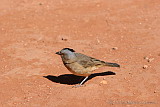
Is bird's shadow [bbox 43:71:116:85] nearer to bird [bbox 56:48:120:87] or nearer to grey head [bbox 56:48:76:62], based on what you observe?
bird [bbox 56:48:120:87]

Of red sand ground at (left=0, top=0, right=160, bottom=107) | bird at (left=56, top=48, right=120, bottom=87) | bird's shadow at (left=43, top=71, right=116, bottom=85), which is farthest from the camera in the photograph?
bird's shadow at (left=43, top=71, right=116, bottom=85)

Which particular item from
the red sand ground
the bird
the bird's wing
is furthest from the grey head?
the red sand ground

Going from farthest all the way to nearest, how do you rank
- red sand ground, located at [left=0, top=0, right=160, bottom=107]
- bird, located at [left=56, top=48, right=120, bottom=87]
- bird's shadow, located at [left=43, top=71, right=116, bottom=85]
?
bird's shadow, located at [left=43, top=71, right=116, bottom=85]
bird, located at [left=56, top=48, right=120, bottom=87]
red sand ground, located at [left=0, top=0, right=160, bottom=107]

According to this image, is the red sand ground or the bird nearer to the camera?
the red sand ground

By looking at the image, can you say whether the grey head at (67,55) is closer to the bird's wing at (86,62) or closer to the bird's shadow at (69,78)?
the bird's wing at (86,62)

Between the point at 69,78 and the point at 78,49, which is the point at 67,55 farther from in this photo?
the point at 78,49

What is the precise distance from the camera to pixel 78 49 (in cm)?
954

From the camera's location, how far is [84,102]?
21.6 ft

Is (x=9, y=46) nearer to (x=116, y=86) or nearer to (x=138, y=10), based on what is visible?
(x=116, y=86)

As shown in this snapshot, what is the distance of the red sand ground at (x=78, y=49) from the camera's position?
6.86 m

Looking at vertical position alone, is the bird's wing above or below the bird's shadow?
above

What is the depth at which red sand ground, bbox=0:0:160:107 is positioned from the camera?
686 centimetres

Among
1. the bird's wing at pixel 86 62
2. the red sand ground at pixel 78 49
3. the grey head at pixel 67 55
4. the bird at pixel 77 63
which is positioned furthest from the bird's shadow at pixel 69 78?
the grey head at pixel 67 55

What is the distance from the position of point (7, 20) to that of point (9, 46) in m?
2.35
